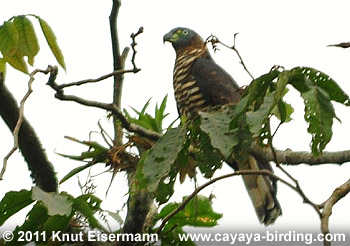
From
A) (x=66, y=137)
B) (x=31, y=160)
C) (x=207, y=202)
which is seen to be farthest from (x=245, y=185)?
(x=31, y=160)

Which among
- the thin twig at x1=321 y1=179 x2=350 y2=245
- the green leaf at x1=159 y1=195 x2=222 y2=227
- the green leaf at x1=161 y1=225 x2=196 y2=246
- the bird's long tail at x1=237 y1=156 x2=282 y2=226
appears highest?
the thin twig at x1=321 y1=179 x2=350 y2=245

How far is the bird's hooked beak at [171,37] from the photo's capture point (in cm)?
469

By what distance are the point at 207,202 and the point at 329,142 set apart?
1241 mm

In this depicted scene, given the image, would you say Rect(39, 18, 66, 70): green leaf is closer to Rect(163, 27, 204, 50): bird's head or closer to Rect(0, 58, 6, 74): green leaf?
Rect(0, 58, 6, 74): green leaf

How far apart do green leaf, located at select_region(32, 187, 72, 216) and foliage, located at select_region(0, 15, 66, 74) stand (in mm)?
377

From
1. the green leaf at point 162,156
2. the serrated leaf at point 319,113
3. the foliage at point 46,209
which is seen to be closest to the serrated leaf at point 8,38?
the foliage at point 46,209

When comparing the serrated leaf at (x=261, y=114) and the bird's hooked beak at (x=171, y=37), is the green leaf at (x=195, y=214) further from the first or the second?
the bird's hooked beak at (x=171, y=37)

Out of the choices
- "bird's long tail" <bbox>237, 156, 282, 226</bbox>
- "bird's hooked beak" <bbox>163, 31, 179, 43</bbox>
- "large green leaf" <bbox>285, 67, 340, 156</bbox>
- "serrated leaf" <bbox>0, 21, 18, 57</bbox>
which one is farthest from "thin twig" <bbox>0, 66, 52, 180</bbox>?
"bird's hooked beak" <bbox>163, 31, 179, 43</bbox>

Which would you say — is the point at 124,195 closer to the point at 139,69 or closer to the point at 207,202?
the point at 207,202

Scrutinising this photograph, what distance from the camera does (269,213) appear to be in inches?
142

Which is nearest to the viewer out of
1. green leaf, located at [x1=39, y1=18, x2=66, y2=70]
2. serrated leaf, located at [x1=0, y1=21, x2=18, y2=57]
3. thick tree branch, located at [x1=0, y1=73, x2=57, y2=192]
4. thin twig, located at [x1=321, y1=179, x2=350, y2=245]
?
thin twig, located at [x1=321, y1=179, x2=350, y2=245]

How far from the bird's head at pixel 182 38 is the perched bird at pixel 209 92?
0.10 ft

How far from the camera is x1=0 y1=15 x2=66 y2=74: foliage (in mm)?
2184

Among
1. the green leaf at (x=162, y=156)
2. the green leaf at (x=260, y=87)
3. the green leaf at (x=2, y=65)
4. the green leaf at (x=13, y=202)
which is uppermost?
the green leaf at (x=2, y=65)
